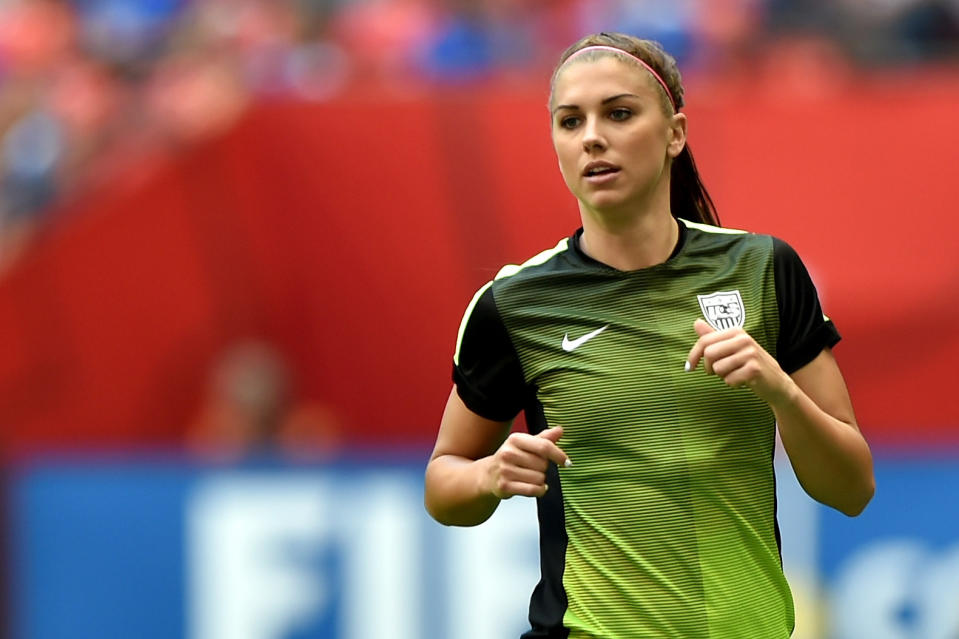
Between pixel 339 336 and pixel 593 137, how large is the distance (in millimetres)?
4536

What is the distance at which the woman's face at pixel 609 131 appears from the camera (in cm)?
312

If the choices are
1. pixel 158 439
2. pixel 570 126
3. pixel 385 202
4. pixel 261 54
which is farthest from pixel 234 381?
pixel 570 126

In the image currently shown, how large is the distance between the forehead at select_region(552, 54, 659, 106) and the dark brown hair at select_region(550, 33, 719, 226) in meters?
0.02

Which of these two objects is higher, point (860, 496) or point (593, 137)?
point (593, 137)

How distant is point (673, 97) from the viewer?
10.7 feet

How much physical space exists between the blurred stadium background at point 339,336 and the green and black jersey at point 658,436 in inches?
132

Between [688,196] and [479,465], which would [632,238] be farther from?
[479,465]

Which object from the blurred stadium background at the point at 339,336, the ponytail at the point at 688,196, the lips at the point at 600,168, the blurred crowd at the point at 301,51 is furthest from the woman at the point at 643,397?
the blurred crowd at the point at 301,51

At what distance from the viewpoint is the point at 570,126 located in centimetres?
319

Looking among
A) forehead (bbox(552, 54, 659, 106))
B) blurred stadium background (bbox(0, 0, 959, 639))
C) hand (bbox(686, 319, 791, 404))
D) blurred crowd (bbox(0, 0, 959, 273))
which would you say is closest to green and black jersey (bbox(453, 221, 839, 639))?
hand (bbox(686, 319, 791, 404))

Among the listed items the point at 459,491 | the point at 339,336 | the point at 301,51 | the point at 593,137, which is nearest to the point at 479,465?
the point at 459,491

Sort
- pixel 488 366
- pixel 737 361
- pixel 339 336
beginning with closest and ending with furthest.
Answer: pixel 737 361 < pixel 488 366 < pixel 339 336

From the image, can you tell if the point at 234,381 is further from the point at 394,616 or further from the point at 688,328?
the point at 688,328

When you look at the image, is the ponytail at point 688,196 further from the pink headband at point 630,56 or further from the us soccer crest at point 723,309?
the us soccer crest at point 723,309
